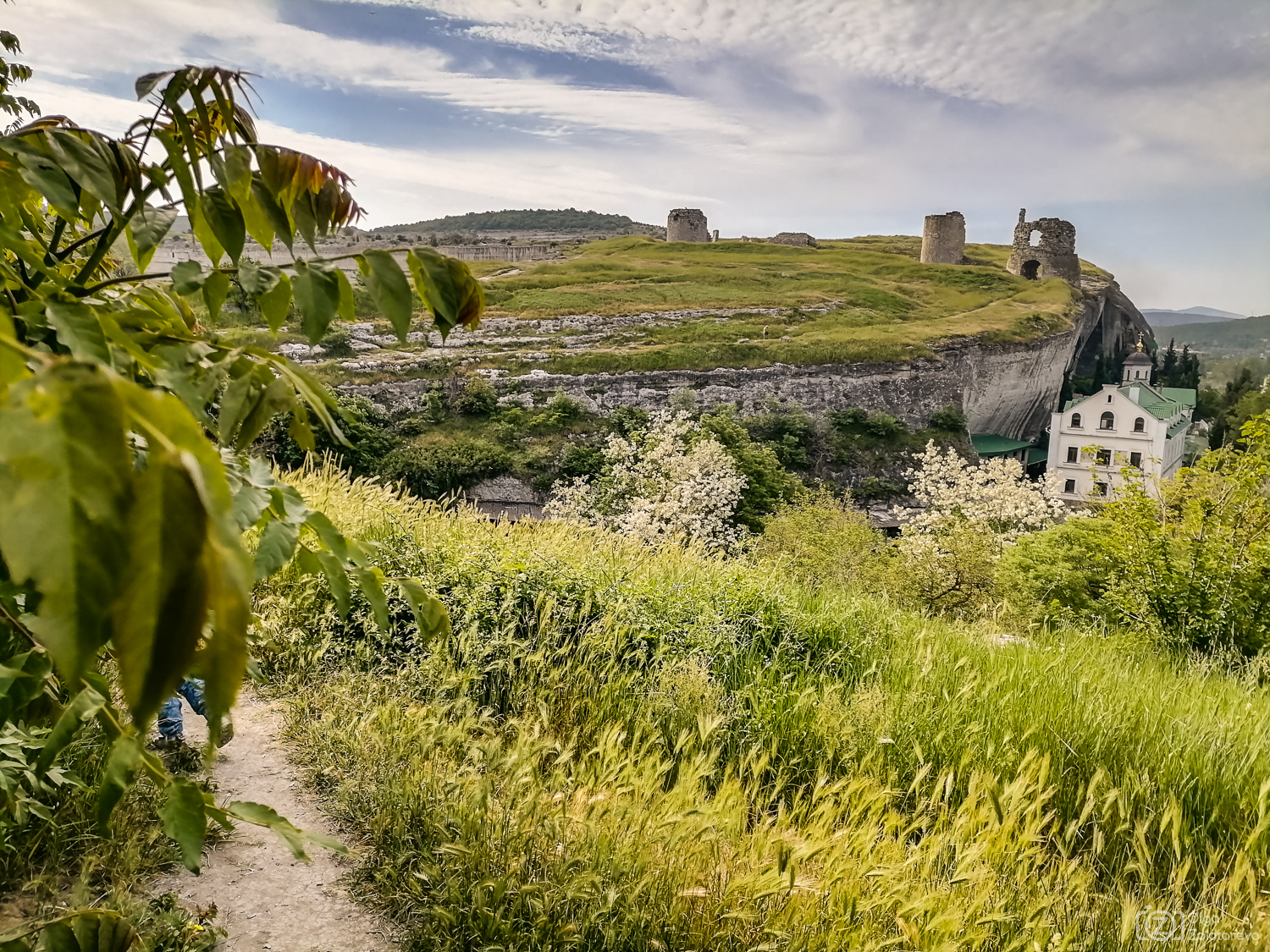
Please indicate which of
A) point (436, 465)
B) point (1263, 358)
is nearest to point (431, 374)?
point (436, 465)

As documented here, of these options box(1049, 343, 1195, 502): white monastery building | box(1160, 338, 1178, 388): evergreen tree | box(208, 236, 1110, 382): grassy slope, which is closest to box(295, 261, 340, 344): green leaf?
box(208, 236, 1110, 382): grassy slope

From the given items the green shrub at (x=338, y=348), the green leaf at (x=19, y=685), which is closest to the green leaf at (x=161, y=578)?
the green leaf at (x=19, y=685)

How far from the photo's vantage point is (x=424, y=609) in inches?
49.7

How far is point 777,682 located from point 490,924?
213 cm

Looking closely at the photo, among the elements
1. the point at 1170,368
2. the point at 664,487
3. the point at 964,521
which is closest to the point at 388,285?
the point at 664,487

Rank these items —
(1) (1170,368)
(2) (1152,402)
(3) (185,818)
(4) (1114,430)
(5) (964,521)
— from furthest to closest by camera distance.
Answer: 1. (1) (1170,368)
2. (4) (1114,430)
3. (2) (1152,402)
4. (5) (964,521)
5. (3) (185,818)

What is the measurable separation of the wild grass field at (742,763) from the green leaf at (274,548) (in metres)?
0.17

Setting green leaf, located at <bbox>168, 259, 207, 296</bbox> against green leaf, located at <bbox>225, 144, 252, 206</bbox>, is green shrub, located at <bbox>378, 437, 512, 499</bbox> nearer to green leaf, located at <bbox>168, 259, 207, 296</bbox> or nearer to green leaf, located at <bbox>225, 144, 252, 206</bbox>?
green leaf, located at <bbox>168, 259, 207, 296</bbox>

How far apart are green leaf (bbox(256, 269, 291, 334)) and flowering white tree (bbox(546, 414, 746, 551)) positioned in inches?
862

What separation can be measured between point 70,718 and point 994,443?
49.3 m

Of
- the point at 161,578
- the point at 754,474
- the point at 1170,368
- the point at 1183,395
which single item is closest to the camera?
the point at 161,578

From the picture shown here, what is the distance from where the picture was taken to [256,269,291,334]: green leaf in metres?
0.99

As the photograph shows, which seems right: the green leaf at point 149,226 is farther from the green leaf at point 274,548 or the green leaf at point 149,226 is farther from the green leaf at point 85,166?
the green leaf at point 274,548

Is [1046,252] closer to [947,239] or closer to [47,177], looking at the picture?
[947,239]
